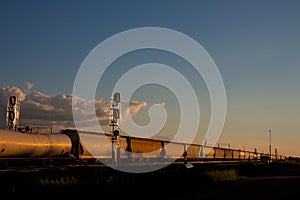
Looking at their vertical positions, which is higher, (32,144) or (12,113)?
(12,113)

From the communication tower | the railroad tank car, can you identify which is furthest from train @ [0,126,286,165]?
the communication tower

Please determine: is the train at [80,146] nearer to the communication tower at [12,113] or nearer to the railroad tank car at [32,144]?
the railroad tank car at [32,144]

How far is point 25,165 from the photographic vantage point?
1449 inches

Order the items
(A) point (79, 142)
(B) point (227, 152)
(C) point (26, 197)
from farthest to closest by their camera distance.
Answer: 1. (B) point (227, 152)
2. (A) point (79, 142)
3. (C) point (26, 197)

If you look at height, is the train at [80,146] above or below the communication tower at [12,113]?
below

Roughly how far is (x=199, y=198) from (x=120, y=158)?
31.3m

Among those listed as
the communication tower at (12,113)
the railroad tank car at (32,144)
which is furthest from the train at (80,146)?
the communication tower at (12,113)

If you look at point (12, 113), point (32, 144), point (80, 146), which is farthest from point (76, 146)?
point (12, 113)

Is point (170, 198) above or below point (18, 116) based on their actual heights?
below

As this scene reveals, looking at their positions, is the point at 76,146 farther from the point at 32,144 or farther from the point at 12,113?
the point at 12,113

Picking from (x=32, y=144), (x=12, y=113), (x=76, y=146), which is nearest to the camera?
(x=32, y=144)

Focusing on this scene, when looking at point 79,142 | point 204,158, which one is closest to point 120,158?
point 79,142

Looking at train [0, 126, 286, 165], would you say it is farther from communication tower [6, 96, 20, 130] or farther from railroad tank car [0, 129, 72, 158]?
communication tower [6, 96, 20, 130]

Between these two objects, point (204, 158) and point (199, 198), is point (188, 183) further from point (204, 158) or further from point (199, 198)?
point (204, 158)
